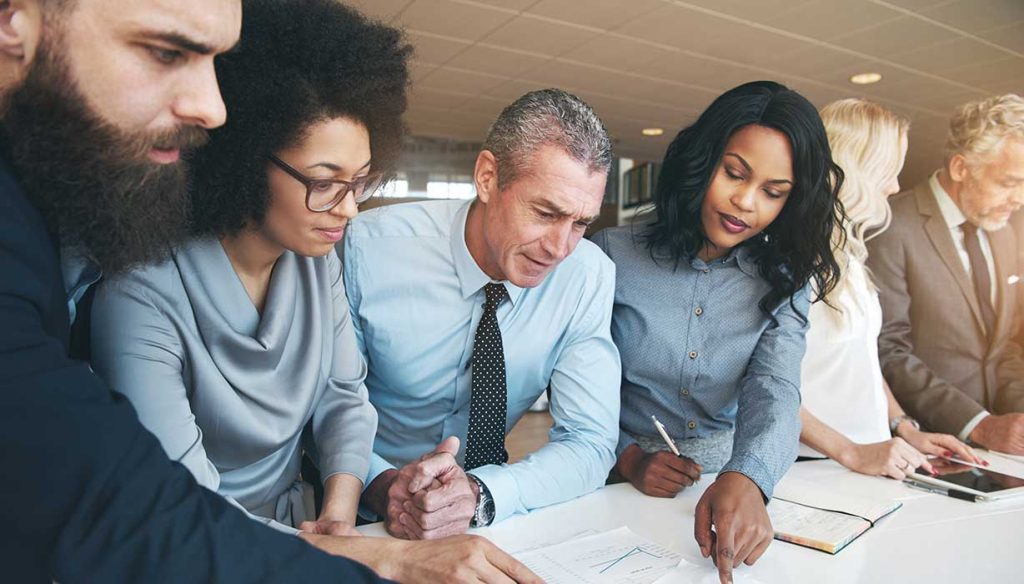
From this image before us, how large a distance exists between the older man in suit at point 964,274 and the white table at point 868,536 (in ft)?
3.69

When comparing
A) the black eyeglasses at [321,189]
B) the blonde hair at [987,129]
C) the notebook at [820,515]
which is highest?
the blonde hair at [987,129]

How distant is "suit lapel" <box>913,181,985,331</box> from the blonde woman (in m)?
0.37

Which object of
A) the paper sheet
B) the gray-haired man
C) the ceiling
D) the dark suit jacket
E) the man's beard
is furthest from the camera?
the ceiling

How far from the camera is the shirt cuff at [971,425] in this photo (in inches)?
90.4

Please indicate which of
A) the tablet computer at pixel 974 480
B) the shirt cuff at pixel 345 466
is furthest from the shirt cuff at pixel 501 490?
the tablet computer at pixel 974 480

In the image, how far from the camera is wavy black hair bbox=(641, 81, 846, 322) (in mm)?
1832

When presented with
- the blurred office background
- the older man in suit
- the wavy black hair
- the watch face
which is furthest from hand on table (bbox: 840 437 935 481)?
the blurred office background

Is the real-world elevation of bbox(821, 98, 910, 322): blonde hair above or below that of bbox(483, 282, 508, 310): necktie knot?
above

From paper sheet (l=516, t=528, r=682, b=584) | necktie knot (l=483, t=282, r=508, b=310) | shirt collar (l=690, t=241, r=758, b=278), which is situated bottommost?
paper sheet (l=516, t=528, r=682, b=584)

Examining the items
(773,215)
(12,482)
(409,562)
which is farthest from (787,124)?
(12,482)

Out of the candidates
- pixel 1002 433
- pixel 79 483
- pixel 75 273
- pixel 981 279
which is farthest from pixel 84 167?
pixel 981 279

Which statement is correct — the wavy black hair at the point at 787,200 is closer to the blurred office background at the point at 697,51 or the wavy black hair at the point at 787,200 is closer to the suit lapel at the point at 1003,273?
the suit lapel at the point at 1003,273

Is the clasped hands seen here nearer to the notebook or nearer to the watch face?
the watch face

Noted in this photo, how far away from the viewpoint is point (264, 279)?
140 centimetres
